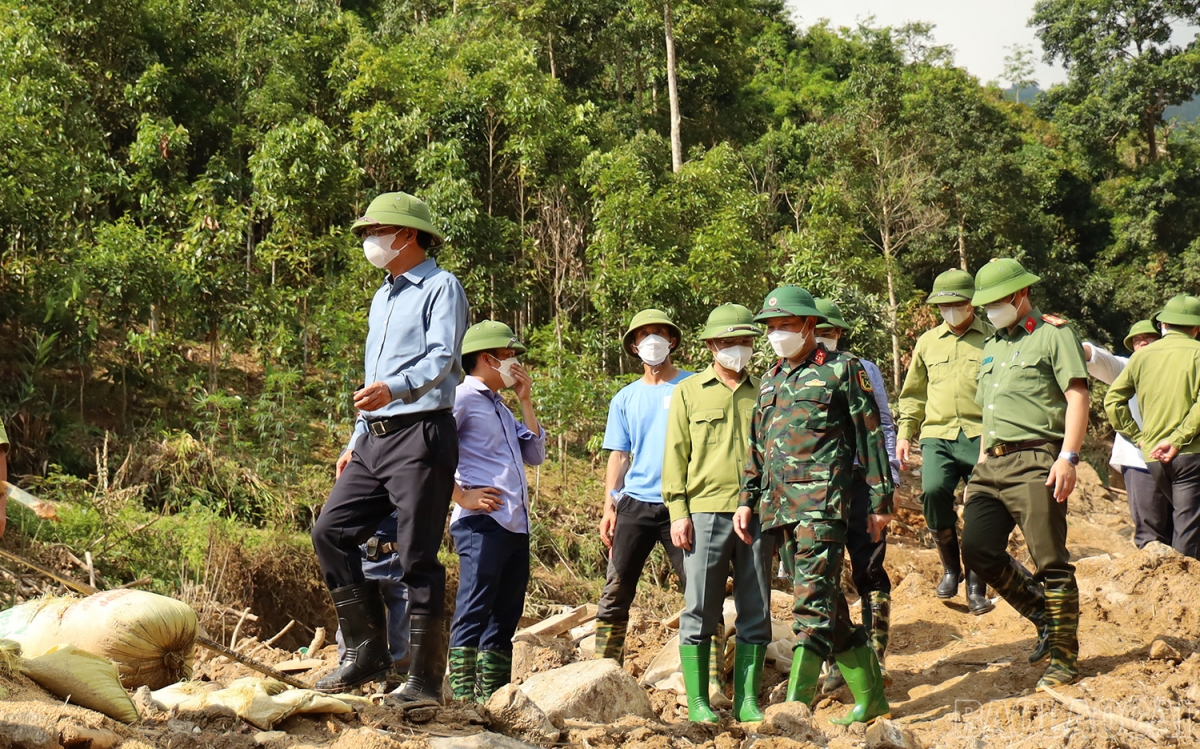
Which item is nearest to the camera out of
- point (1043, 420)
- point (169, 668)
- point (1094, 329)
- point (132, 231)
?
point (169, 668)

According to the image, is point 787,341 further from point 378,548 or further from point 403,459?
point 378,548

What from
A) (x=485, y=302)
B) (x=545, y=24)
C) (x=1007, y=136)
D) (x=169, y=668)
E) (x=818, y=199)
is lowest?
(x=169, y=668)

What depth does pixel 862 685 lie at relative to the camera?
16.3ft

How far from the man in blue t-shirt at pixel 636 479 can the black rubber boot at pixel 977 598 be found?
2271mm

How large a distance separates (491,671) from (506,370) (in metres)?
1.40

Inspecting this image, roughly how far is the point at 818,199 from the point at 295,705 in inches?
808

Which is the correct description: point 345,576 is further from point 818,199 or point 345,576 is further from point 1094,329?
point 1094,329

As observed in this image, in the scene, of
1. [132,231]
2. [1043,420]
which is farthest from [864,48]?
[1043,420]

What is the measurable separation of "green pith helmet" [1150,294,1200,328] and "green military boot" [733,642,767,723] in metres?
3.69

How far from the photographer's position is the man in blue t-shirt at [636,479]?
5.85 metres

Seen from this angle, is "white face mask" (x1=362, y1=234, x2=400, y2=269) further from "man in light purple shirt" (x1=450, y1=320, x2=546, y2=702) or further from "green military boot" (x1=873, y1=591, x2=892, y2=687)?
"green military boot" (x1=873, y1=591, x2=892, y2=687)

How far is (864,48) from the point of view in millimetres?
36281

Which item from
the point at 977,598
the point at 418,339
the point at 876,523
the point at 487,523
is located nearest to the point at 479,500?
the point at 487,523

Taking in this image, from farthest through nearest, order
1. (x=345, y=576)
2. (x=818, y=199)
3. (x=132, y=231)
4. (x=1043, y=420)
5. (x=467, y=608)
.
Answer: (x=818, y=199), (x=132, y=231), (x=1043, y=420), (x=467, y=608), (x=345, y=576)
